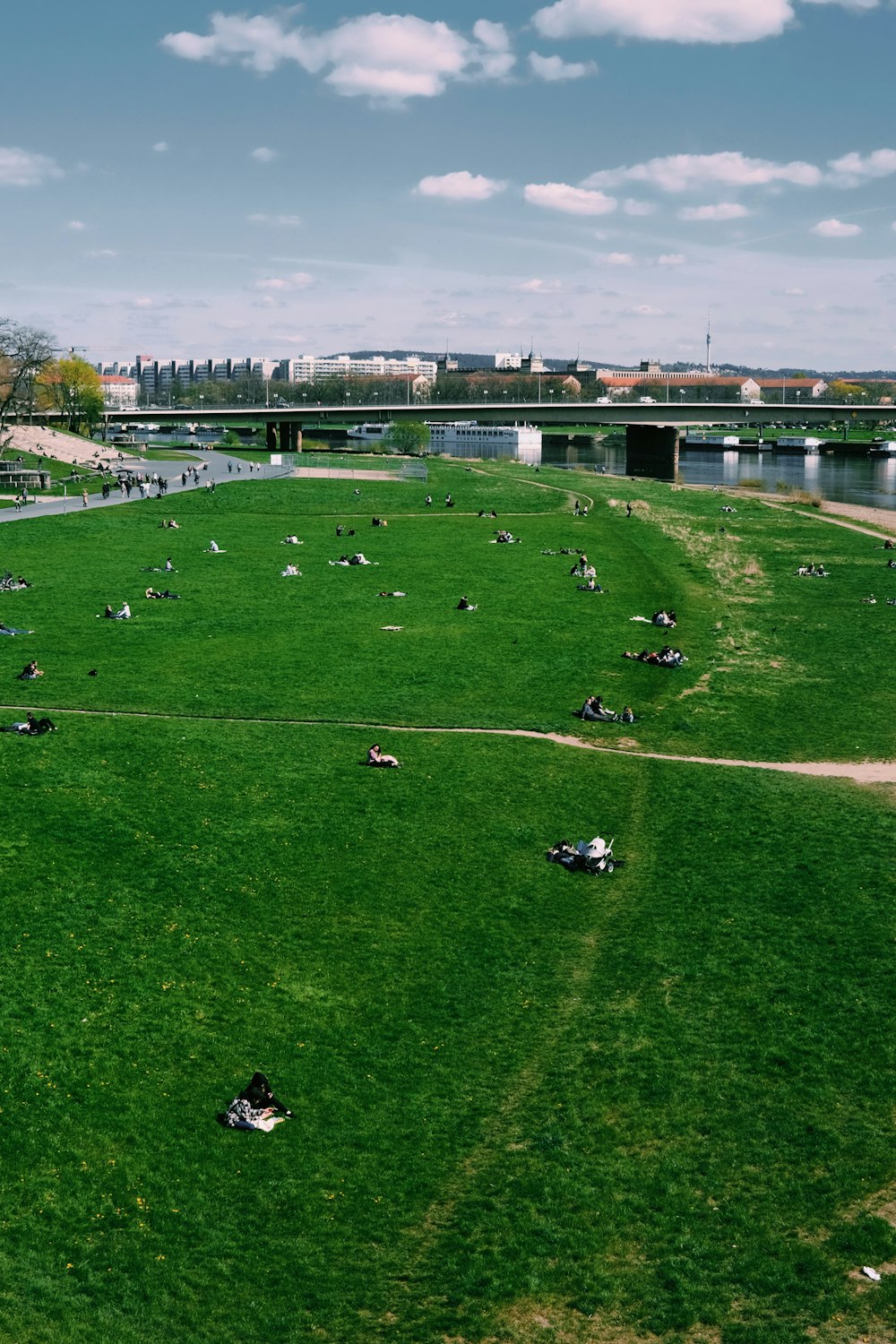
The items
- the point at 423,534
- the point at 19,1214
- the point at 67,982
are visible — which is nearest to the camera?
the point at 19,1214

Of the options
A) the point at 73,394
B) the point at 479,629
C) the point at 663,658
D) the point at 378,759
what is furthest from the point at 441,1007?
the point at 73,394

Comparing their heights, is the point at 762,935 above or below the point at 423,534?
below

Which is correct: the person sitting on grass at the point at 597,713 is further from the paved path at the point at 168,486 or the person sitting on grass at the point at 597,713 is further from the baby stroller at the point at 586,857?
the paved path at the point at 168,486

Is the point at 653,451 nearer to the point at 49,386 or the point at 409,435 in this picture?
the point at 409,435

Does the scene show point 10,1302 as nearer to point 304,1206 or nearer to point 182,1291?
point 182,1291

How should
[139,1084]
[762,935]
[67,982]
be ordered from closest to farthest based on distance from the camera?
[139,1084], [67,982], [762,935]

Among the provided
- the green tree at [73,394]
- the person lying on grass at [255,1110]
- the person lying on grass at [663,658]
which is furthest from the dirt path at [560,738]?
the green tree at [73,394]

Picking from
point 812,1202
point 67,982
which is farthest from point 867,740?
point 67,982
